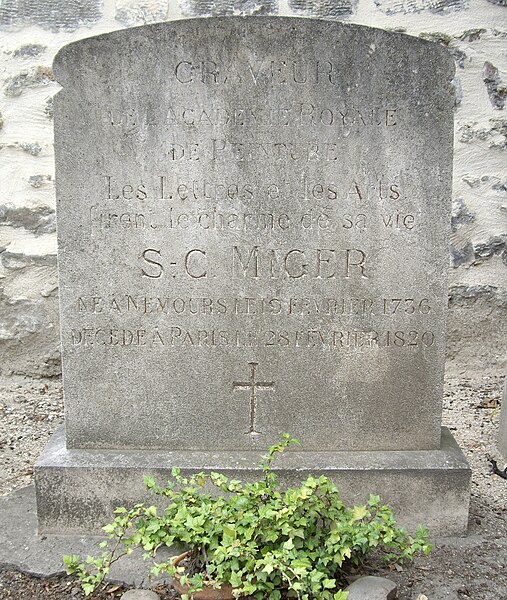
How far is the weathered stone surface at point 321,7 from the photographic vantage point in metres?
3.95

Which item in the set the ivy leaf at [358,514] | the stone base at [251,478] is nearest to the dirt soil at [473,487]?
the stone base at [251,478]

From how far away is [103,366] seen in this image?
2.55 m

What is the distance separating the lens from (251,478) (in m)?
2.47

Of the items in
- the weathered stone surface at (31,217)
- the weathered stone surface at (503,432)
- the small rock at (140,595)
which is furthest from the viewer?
the weathered stone surface at (31,217)

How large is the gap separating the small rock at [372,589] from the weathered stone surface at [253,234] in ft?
2.18

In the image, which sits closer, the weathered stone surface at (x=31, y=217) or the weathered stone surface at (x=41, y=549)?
the weathered stone surface at (x=41, y=549)

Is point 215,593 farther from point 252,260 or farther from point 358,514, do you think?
point 252,260

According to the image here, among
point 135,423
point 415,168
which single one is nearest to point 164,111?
point 415,168

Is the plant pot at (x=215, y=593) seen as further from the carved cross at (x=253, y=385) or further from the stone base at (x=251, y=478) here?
the carved cross at (x=253, y=385)

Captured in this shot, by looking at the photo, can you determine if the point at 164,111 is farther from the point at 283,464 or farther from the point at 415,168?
the point at 283,464

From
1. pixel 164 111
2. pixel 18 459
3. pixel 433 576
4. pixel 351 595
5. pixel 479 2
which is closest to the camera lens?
pixel 351 595

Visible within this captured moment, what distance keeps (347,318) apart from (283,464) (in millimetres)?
628

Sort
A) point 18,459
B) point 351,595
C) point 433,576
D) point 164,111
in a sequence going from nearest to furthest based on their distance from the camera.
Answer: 1. point 351,595
2. point 433,576
3. point 164,111
4. point 18,459

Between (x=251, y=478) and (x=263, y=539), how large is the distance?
56 centimetres
